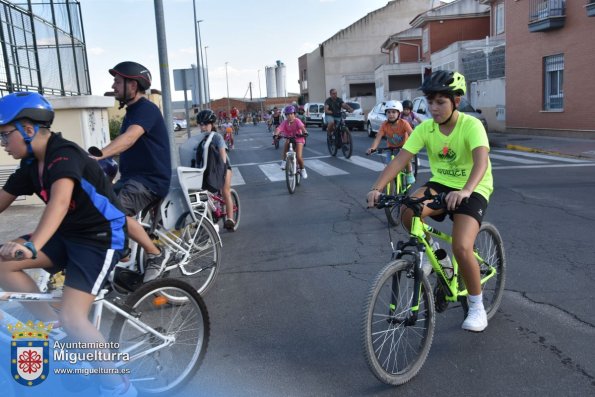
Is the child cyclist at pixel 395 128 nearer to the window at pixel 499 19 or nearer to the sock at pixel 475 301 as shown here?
the sock at pixel 475 301

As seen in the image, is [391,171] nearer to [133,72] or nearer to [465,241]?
[465,241]

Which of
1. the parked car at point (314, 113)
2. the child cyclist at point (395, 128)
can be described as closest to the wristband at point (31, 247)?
the child cyclist at point (395, 128)

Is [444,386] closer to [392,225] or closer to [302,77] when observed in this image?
[392,225]

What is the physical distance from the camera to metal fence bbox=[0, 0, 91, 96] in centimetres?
1019

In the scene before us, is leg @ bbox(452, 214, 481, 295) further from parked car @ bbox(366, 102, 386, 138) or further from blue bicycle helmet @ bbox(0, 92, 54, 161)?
parked car @ bbox(366, 102, 386, 138)

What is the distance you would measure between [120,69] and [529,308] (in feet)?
12.4

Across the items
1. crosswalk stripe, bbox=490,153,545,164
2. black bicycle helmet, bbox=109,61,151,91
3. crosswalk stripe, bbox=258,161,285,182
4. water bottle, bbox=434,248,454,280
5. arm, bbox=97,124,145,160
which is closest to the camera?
water bottle, bbox=434,248,454,280

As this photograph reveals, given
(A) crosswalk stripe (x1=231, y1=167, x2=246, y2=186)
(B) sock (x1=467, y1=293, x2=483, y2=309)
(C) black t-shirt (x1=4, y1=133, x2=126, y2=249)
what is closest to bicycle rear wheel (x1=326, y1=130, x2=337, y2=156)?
(A) crosswalk stripe (x1=231, y1=167, x2=246, y2=186)

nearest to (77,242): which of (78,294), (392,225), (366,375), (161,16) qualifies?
(78,294)

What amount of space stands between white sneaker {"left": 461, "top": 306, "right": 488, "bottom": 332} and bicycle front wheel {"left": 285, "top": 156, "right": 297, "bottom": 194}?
7086 mm

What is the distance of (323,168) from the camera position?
14.8 meters

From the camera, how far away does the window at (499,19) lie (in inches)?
1173

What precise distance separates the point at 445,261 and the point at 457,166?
67cm

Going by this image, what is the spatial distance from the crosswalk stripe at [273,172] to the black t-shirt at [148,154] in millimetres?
8694
